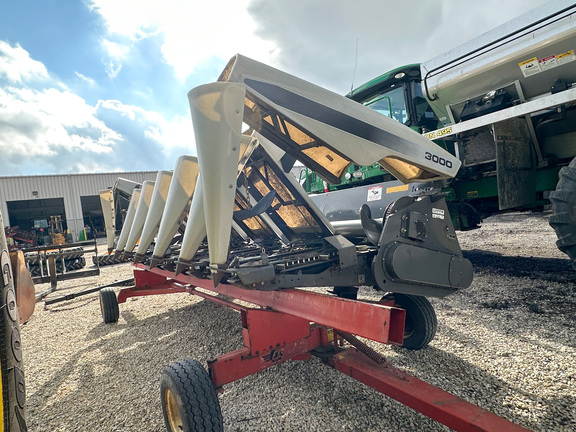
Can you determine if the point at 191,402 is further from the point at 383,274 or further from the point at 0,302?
the point at 383,274

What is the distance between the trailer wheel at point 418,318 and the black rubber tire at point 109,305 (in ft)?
10.5

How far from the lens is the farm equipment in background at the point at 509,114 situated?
133 inches

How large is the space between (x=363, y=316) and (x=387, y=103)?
179 inches

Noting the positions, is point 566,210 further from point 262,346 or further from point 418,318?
point 262,346

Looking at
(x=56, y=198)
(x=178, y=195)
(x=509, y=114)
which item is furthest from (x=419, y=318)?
(x=56, y=198)

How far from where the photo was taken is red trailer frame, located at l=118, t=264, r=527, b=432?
143 cm

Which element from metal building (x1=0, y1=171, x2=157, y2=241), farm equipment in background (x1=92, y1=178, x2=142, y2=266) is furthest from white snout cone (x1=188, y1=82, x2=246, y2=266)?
metal building (x1=0, y1=171, x2=157, y2=241)

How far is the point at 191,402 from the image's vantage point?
5.41 feet

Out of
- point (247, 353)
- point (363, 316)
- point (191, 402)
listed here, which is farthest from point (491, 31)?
point (191, 402)

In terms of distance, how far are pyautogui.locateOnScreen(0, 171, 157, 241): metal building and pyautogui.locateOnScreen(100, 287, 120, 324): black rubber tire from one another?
66.8ft

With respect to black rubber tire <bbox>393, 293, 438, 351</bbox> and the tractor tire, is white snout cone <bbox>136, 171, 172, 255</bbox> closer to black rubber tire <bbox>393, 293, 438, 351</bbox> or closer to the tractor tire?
black rubber tire <bbox>393, 293, 438, 351</bbox>

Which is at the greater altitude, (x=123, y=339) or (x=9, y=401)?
(x=9, y=401)

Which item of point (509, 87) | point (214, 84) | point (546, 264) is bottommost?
point (546, 264)

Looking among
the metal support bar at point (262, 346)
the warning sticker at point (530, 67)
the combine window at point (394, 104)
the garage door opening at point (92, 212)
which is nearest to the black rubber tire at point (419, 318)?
the metal support bar at point (262, 346)
